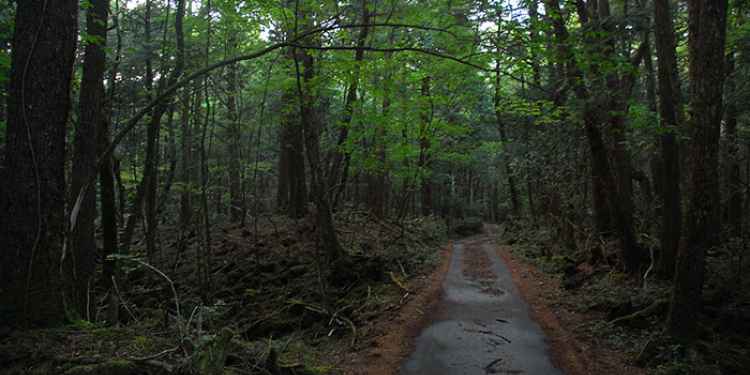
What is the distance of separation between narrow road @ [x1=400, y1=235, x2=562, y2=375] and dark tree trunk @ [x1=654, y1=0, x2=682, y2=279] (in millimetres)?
3321

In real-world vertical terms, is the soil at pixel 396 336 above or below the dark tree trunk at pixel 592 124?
below

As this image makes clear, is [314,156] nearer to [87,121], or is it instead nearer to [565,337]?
[87,121]

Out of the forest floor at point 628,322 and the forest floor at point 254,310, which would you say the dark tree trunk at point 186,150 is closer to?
the forest floor at point 254,310

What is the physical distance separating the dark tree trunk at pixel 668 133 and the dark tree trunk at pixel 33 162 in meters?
9.62

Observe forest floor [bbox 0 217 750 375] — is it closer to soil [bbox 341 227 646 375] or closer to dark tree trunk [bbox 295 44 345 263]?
soil [bbox 341 227 646 375]

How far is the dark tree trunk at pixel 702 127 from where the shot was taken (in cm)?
629

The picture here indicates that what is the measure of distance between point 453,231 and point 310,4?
23.4m

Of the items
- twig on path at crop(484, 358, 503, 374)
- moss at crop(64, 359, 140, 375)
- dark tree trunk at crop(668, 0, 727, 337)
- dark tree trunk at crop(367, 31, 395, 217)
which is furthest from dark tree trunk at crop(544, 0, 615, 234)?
moss at crop(64, 359, 140, 375)

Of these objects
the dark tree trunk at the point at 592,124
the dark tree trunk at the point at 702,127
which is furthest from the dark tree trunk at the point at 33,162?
the dark tree trunk at the point at 702,127

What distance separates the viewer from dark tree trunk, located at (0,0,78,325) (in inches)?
181

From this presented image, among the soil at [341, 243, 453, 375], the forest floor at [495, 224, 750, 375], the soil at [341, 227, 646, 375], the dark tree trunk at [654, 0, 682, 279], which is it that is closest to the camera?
the forest floor at [495, 224, 750, 375]

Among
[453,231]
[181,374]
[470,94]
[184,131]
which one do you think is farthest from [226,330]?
[453,231]

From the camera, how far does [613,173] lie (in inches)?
486

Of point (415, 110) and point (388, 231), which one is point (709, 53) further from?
point (388, 231)
